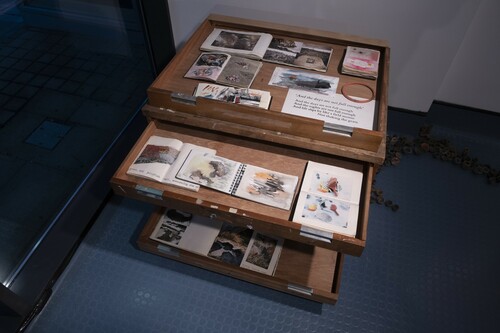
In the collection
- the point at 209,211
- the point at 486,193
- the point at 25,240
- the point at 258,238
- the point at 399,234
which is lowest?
the point at 25,240

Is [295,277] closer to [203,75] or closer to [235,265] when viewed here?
[235,265]

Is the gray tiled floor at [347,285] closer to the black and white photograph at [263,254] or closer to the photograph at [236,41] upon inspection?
the black and white photograph at [263,254]

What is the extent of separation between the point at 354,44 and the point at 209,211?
3.19ft

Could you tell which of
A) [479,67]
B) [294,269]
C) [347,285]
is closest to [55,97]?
[294,269]

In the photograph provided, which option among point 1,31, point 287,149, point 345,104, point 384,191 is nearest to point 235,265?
point 287,149

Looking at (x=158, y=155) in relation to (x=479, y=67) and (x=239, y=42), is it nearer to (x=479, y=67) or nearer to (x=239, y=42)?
(x=239, y=42)

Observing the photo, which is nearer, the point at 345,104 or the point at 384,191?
the point at 345,104

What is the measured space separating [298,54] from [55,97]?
4.65 feet

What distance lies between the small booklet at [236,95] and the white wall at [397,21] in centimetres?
71

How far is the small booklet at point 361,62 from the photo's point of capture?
51.3 inches

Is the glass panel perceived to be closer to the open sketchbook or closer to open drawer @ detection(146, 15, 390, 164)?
the open sketchbook

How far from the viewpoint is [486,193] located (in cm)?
174

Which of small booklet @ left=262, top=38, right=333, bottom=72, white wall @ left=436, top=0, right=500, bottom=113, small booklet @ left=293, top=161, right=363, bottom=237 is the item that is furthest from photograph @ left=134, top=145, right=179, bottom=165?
white wall @ left=436, top=0, right=500, bottom=113

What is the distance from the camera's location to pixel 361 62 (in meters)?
1.35
